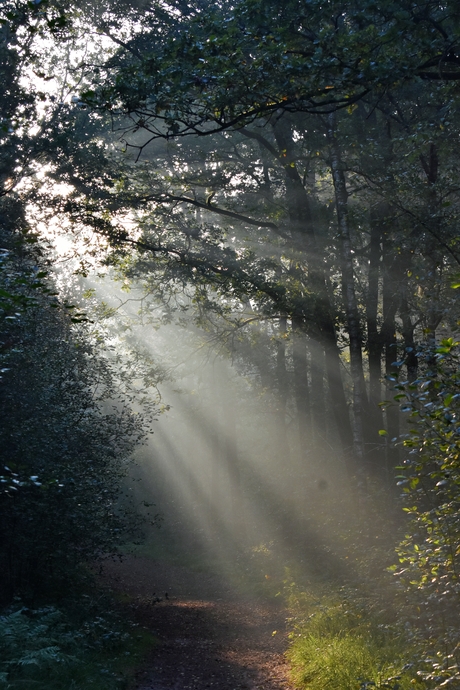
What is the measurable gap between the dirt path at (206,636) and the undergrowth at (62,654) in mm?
496

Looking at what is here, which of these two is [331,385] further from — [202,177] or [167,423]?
[167,423]

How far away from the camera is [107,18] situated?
16.4 metres

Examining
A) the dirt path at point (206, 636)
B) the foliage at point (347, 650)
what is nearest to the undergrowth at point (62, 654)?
the dirt path at point (206, 636)

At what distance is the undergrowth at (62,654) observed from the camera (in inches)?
263

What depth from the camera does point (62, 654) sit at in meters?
7.21

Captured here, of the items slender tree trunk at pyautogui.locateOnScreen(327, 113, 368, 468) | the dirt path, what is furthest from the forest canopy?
the dirt path

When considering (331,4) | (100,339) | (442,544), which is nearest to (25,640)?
(442,544)

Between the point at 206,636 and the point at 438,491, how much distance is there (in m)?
7.53

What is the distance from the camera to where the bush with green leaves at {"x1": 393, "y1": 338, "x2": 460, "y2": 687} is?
5039 millimetres

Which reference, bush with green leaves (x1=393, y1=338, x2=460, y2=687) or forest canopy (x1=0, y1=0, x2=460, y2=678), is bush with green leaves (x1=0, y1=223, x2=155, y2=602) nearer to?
forest canopy (x1=0, y1=0, x2=460, y2=678)

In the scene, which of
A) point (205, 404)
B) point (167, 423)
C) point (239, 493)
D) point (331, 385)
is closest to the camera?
point (331, 385)

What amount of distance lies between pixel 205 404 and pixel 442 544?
79.8 ft

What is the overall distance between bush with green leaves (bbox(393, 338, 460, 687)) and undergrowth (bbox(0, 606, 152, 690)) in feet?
13.0

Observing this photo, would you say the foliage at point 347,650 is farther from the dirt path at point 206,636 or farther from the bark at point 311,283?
the bark at point 311,283
